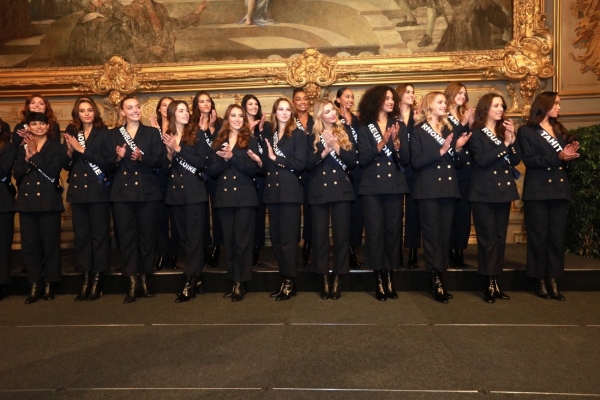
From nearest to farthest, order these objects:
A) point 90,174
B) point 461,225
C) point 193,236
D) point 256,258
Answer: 1. point 193,236
2. point 90,174
3. point 461,225
4. point 256,258

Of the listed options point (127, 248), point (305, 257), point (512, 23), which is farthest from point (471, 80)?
point (127, 248)

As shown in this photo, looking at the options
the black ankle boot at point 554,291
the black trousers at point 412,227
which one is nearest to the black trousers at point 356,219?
the black trousers at point 412,227

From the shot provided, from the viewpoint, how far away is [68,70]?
809cm

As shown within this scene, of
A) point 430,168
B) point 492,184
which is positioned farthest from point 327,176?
point 492,184

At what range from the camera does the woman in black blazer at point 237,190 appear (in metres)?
5.16

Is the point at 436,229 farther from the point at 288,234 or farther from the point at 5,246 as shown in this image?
the point at 5,246

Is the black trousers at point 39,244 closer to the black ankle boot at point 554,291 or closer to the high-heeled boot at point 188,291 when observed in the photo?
the high-heeled boot at point 188,291

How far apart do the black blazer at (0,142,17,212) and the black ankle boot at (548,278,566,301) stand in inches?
228

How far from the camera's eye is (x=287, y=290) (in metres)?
5.23

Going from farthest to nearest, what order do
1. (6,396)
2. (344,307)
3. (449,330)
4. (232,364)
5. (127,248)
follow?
(127,248) → (344,307) → (449,330) → (232,364) → (6,396)

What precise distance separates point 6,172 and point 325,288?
146 inches

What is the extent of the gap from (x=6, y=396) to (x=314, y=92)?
5851mm

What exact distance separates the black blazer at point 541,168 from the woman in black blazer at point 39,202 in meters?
4.93

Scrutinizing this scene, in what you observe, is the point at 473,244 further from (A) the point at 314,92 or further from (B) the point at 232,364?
(B) the point at 232,364
